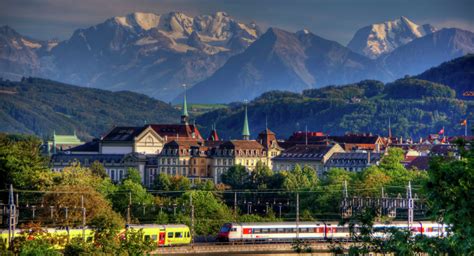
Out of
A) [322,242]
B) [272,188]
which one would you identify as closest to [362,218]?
[322,242]

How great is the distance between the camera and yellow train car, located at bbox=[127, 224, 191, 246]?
101 meters

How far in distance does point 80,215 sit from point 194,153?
9245cm

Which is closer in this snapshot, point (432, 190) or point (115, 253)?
point (432, 190)

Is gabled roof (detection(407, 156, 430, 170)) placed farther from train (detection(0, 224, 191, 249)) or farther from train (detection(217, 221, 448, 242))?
train (detection(0, 224, 191, 249))

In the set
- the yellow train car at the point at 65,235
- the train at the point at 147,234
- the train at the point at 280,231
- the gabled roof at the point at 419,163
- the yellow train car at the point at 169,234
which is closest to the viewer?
the yellow train car at the point at 65,235

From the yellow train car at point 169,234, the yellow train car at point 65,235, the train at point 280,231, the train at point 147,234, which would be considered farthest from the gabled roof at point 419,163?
the yellow train car at point 65,235

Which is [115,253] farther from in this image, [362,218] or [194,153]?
[194,153]

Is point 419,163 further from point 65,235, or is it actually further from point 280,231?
point 65,235

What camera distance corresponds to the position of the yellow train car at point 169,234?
330 feet

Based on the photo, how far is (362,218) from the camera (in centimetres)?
5984

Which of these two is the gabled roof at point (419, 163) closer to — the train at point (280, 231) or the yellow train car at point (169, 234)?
the train at point (280, 231)

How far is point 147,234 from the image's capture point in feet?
324

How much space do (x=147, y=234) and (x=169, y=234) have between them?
13.4 feet

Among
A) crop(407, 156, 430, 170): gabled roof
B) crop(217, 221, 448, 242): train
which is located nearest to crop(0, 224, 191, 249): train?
crop(217, 221, 448, 242): train
